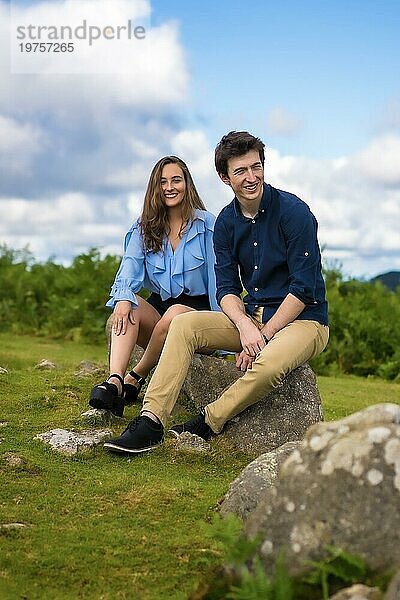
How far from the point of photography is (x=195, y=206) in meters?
7.50

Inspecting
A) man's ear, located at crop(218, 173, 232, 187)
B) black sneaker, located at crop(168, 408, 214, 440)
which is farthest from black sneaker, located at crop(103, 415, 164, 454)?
man's ear, located at crop(218, 173, 232, 187)

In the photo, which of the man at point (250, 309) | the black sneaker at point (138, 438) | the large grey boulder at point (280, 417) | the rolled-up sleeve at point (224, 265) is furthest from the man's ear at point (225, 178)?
the black sneaker at point (138, 438)

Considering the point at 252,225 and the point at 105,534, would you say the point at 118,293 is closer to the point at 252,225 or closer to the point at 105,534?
the point at 252,225

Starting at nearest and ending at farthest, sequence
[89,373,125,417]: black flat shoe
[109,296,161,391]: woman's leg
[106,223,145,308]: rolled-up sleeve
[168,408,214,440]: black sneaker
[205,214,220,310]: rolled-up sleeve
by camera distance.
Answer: [168,408,214,440]: black sneaker
[89,373,125,417]: black flat shoe
[109,296,161,391]: woman's leg
[106,223,145,308]: rolled-up sleeve
[205,214,220,310]: rolled-up sleeve

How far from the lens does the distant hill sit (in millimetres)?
15724

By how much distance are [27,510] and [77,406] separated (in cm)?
225

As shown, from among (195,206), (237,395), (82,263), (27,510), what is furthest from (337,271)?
(27,510)

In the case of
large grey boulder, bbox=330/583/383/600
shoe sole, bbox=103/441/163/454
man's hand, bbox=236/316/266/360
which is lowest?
shoe sole, bbox=103/441/163/454

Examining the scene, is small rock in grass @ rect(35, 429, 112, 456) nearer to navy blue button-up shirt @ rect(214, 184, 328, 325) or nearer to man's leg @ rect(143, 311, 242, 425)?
man's leg @ rect(143, 311, 242, 425)

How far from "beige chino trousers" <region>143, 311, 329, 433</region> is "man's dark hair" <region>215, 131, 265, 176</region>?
1118mm

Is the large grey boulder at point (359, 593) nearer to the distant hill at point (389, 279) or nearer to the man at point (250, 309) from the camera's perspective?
the man at point (250, 309)

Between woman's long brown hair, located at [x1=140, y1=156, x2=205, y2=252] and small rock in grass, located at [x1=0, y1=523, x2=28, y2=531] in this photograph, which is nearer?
small rock in grass, located at [x1=0, y1=523, x2=28, y2=531]

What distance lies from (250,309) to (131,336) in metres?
0.98

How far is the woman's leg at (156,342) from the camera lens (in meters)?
7.09
